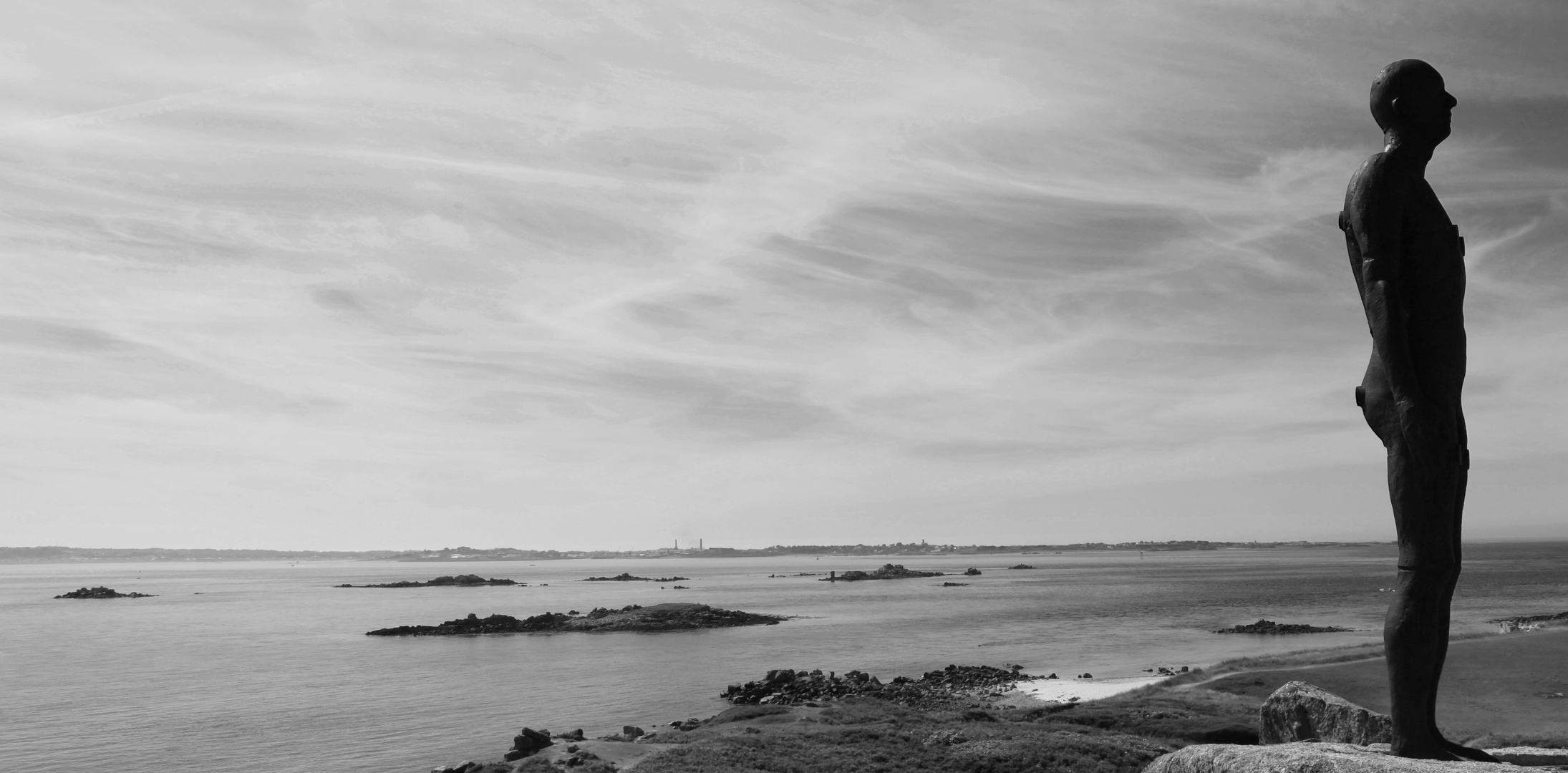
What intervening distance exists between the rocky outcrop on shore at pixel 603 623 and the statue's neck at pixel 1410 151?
6620cm

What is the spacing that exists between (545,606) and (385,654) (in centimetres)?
4443

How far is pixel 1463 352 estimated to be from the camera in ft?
24.8

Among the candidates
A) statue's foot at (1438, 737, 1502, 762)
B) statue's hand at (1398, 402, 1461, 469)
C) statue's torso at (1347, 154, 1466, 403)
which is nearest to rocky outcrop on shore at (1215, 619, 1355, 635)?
statue's foot at (1438, 737, 1502, 762)

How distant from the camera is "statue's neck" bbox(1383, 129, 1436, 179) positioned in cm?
770

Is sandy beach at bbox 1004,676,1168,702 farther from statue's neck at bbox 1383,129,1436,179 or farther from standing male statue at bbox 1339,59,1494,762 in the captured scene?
statue's neck at bbox 1383,129,1436,179

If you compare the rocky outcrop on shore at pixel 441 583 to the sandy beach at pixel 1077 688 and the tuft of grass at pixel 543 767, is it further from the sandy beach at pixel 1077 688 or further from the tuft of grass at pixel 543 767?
the tuft of grass at pixel 543 767

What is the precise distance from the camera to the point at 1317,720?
1182 cm

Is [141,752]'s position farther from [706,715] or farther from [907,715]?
[907,715]

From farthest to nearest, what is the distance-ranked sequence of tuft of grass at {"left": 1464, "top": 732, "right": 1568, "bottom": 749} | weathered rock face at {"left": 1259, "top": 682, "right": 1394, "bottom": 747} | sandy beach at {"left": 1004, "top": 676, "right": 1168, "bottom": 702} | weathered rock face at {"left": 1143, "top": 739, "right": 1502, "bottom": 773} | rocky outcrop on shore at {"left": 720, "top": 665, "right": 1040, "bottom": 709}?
rocky outcrop on shore at {"left": 720, "top": 665, "right": 1040, "bottom": 709} < sandy beach at {"left": 1004, "top": 676, "right": 1168, "bottom": 702} < tuft of grass at {"left": 1464, "top": 732, "right": 1568, "bottom": 749} < weathered rock face at {"left": 1259, "top": 682, "right": 1394, "bottom": 747} < weathered rock face at {"left": 1143, "top": 739, "right": 1502, "bottom": 773}

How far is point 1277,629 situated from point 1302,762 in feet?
181

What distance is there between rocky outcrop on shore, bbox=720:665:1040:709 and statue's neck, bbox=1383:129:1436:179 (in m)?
25.7

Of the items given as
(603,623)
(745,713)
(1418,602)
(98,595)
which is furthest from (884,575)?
(1418,602)

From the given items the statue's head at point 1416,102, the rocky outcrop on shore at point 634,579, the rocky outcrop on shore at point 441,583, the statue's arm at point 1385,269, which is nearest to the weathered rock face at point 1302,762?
the statue's arm at point 1385,269

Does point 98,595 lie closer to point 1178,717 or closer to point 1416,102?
point 1178,717
